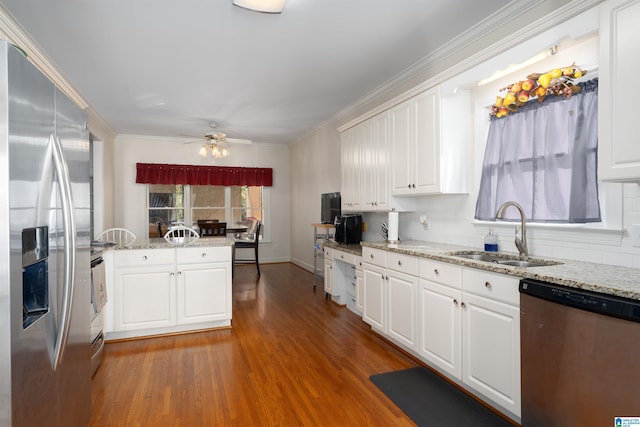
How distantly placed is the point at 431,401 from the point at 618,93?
198 centimetres

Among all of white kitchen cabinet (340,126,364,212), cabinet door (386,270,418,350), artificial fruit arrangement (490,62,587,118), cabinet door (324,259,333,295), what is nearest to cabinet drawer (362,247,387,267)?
cabinet door (386,270,418,350)

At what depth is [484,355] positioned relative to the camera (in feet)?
6.82

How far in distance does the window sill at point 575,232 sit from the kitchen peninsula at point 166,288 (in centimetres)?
265

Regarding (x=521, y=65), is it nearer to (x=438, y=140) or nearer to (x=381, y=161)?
(x=438, y=140)

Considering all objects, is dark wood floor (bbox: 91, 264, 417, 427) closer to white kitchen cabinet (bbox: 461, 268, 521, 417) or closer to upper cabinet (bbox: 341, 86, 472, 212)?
white kitchen cabinet (bbox: 461, 268, 521, 417)

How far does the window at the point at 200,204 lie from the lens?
7.12m

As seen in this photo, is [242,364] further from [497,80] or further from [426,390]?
[497,80]

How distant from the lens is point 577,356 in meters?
1.53

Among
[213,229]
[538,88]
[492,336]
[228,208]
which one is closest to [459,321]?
[492,336]

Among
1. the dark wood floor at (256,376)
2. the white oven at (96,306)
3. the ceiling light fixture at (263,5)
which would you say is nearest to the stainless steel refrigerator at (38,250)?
the dark wood floor at (256,376)

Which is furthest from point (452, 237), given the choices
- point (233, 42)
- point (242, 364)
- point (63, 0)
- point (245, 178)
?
point (245, 178)

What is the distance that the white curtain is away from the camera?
2117mm

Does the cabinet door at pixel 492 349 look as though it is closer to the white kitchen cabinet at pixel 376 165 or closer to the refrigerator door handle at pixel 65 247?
the white kitchen cabinet at pixel 376 165

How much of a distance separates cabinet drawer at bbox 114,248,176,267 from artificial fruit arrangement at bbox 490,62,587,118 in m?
3.14
